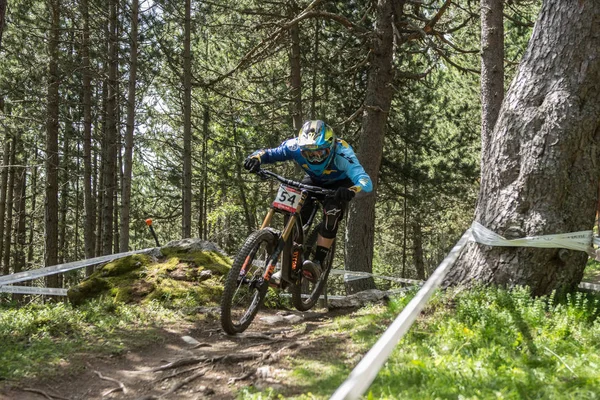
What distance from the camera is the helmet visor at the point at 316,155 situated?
612cm

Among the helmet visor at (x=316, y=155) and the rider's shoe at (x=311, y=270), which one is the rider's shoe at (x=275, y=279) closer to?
the rider's shoe at (x=311, y=270)

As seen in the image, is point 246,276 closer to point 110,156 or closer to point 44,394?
point 44,394

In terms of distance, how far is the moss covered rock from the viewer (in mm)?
7355

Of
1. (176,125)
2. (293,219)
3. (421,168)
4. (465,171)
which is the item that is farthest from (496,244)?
(176,125)

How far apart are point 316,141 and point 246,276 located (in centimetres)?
173

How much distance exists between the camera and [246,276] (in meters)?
5.61

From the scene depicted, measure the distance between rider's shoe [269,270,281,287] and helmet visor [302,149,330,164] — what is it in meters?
1.44

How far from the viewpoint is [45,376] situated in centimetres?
434

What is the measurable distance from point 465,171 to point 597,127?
13.6 meters

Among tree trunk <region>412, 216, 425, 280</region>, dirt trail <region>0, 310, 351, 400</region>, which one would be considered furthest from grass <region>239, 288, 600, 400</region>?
tree trunk <region>412, 216, 425, 280</region>

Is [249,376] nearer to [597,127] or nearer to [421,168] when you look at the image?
[597,127]

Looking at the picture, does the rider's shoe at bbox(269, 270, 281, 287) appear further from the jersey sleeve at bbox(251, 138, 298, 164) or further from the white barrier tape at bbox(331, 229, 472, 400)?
the white barrier tape at bbox(331, 229, 472, 400)

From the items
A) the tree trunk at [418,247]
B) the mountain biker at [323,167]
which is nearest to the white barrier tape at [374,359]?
the mountain biker at [323,167]

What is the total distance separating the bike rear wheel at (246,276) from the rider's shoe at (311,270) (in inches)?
22.8
